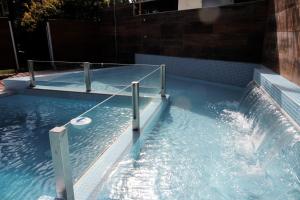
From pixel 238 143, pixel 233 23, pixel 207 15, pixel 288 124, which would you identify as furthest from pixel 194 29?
pixel 288 124

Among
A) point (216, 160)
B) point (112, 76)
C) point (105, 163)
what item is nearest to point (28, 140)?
point (105, 163)

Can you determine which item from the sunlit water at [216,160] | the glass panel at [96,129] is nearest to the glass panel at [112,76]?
the sunlit water at [216,160]

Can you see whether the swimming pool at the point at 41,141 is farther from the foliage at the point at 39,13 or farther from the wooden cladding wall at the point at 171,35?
the foliage at the point at 39,13

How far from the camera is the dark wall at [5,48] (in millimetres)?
10336

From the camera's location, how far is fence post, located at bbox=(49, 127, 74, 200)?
7.35 feet

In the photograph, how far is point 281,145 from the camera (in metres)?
3.37

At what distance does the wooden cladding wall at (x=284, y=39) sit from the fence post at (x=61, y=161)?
4.10 metres

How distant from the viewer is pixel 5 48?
10.4 metres

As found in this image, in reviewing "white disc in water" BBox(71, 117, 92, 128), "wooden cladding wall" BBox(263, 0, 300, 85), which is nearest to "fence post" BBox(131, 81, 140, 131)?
"white disc in water" BBox(71, 117, 92, 128)

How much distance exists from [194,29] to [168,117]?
16.2 feet

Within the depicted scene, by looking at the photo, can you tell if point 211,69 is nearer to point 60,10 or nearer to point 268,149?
point 268,149

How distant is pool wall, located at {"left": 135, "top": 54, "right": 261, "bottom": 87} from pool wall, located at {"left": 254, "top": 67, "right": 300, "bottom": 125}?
2.60 metres

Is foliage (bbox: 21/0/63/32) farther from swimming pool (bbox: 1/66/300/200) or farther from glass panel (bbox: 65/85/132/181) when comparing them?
glass panel (bbox: 65/85/132/181)

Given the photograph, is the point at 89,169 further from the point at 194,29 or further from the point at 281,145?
the point at 194,29
